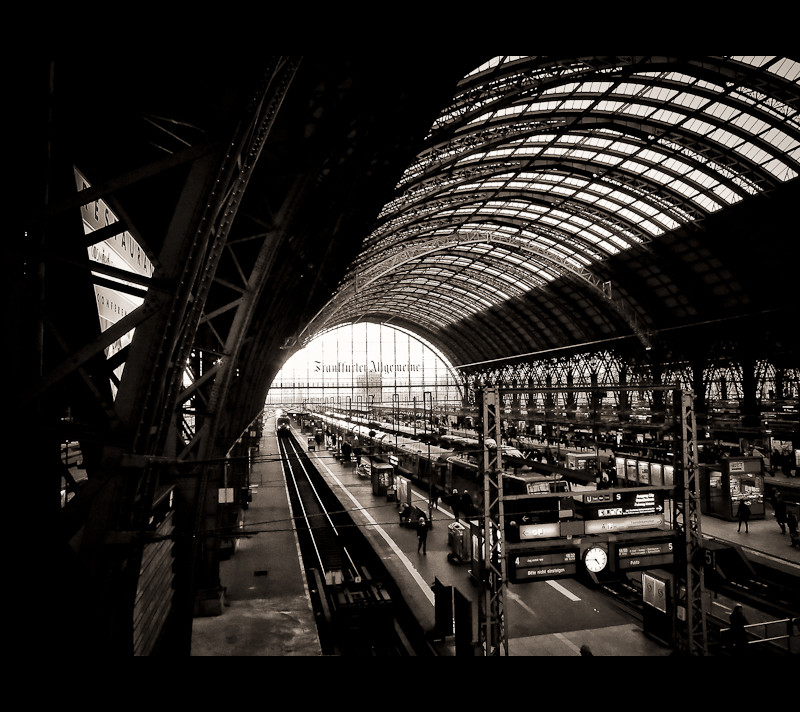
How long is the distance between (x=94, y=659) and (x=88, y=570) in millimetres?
1950

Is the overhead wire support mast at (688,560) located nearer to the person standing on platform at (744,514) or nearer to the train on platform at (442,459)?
the train on platform at (442,459)

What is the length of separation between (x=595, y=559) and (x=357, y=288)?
25344 mm

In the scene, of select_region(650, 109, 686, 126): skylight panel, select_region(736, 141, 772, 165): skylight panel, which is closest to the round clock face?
select_region(650, 109, 686, 126): skylight panel

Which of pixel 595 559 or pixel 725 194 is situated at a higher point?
pixel 725 194

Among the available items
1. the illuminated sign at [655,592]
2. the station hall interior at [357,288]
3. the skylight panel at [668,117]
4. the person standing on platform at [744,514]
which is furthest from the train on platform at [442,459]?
the skylight panel at [668,117]

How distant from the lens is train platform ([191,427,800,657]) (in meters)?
12.4

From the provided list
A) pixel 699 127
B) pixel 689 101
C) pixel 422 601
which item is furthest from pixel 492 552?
pixel 699 127

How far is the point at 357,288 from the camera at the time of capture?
3434 cm

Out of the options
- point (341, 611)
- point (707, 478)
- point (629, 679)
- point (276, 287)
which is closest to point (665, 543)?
point (341, 611)

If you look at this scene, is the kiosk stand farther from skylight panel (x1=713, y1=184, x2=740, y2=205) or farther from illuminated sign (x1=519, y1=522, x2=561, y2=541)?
skylight panel (x1=713, y1=184, x2=740, y2=205)

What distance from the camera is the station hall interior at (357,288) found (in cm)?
320

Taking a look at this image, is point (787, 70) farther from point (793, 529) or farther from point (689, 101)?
point (793, 529)

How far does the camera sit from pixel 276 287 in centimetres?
1020

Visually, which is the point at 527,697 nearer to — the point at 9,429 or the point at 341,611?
the point at 9,429
